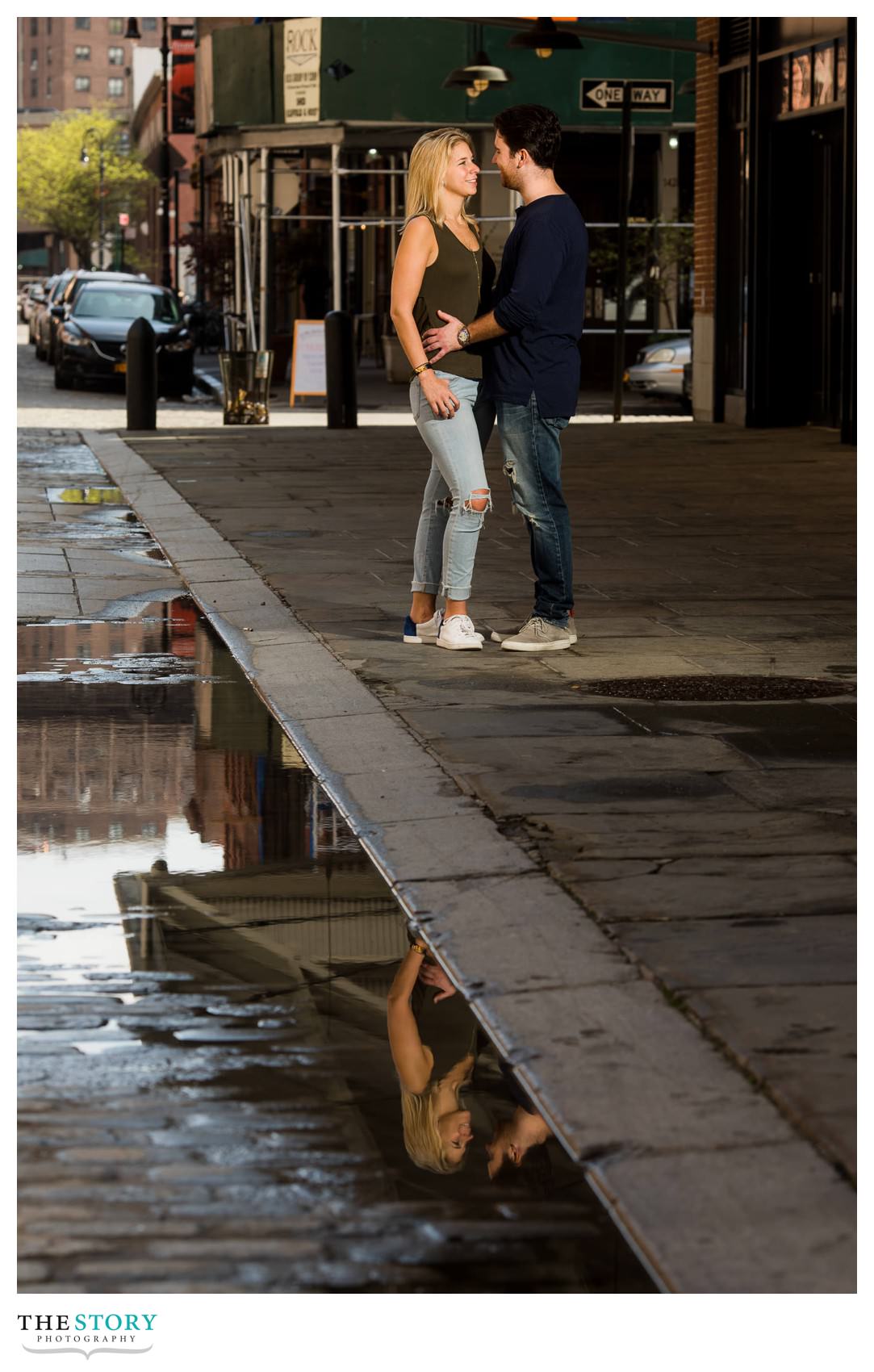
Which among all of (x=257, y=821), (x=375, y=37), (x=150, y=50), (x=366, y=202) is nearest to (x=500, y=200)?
(x=375, y=37)

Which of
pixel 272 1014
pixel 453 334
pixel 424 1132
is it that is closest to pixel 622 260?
pixel 453 334

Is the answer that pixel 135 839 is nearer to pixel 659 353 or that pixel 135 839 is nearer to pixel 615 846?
pixel 615 846

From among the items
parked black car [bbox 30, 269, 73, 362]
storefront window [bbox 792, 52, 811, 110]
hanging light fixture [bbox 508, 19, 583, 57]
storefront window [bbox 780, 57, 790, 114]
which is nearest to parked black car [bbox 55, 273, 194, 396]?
parked black car [bbox 30, 269, 73, 362]

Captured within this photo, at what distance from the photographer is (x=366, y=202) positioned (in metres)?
38.4

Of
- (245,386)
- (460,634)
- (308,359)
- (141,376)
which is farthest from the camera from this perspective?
(308,359)

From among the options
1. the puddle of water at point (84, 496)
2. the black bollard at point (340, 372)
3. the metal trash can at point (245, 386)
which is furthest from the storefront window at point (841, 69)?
the puddle of water at point (84, 496)

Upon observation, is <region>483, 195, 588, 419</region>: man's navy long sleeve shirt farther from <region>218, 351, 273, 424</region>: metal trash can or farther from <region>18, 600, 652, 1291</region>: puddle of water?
<region>218, 351, 273, 424</region>: metal trash can

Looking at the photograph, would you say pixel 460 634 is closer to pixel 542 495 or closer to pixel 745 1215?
pixel 542 495

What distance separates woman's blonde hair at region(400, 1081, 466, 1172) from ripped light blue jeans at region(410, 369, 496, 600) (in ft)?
15.7

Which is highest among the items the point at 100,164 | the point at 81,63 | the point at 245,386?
the point at 81,63

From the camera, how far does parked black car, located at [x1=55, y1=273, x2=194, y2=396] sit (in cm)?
2970

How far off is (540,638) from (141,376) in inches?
541

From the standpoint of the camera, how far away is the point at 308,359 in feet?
88.4

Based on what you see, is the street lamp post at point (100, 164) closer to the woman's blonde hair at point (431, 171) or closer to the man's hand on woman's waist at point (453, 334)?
the woman's blonde hair at point (431, 171)
